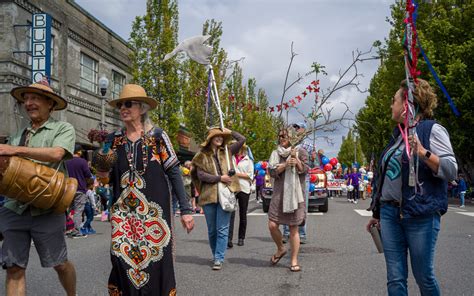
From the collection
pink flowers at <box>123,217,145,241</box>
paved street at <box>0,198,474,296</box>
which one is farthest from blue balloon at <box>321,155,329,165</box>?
pink flowers at <box>123,217,145,241</box>

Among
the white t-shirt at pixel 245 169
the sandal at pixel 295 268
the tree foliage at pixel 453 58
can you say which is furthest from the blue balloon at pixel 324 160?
the tree foliage at pixel 453 58

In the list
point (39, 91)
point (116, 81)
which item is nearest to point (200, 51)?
point (39, 91)

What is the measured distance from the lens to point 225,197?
6.93 meters

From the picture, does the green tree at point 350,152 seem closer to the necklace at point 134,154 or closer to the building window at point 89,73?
the building window at point 89,73

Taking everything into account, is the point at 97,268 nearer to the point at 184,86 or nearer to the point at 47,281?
the point at 47,281

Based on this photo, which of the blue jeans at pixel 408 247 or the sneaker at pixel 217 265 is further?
the sneaker at pixel 217 265

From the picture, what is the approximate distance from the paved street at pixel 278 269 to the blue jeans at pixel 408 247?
1732 millimetres

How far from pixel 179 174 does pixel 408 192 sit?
5.67ft

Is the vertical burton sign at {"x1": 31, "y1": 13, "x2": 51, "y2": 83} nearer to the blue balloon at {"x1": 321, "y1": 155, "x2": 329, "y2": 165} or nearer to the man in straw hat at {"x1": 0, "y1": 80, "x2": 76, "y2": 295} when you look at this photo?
the blue balloon at {"x1": 321, "y1": 155, "x2": 329, "y2": 165}

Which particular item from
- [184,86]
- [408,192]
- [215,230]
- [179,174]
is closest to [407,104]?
[408,192]

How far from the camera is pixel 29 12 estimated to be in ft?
65.4

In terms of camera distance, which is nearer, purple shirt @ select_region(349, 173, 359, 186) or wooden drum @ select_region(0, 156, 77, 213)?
wooden drum @ select_region(0, 156, 77, 213)

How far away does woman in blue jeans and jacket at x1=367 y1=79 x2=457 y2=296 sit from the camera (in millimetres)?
3408

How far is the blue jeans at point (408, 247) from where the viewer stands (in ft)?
11.3
